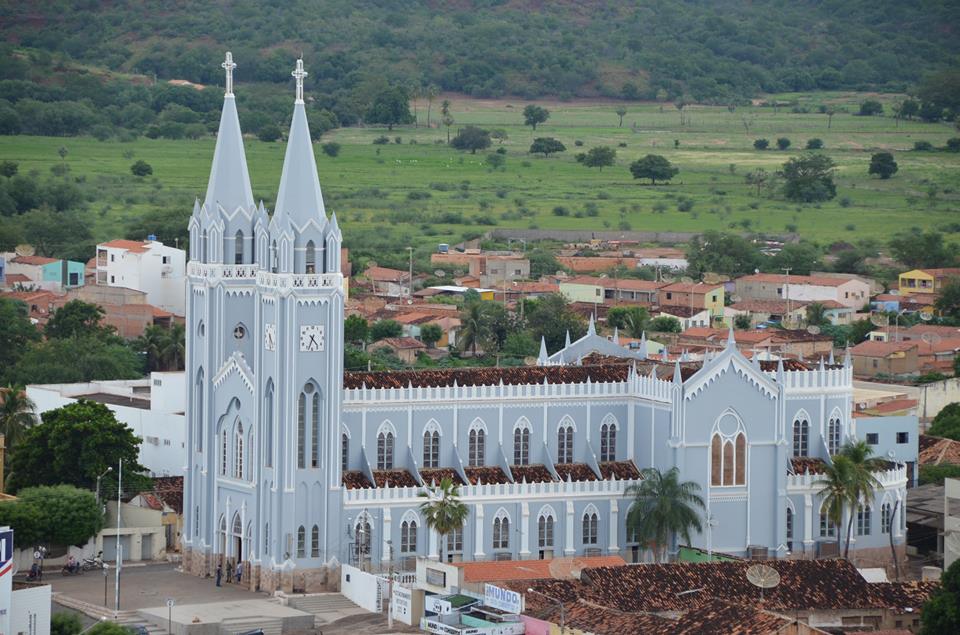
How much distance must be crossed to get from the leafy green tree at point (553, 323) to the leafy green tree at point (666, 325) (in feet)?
10.5

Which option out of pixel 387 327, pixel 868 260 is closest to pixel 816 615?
pixel 387 327

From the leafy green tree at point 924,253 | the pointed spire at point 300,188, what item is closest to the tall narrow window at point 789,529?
the pointed spire at point 300,188

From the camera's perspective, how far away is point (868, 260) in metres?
153

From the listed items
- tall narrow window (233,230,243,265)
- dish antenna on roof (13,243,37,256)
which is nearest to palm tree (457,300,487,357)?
dish antenna on roof (13,243,37,256)

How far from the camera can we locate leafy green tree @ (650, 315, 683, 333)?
111725 mm

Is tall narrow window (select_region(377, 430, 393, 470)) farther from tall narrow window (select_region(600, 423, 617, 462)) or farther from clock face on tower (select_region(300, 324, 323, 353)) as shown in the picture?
tall narrow window (select_region(600, 423, 617, 462))

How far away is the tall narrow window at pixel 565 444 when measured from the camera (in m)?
69.8

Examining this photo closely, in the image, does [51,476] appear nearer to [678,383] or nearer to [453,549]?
[453,549]

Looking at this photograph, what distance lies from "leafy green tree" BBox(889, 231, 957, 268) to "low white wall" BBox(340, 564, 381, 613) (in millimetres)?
90087

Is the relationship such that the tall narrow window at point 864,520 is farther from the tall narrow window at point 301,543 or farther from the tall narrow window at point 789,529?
the tall narrow window at point 301,543

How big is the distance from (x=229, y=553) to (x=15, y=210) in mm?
101093

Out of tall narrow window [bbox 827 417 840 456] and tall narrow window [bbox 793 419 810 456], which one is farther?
tall narrow window [bbox 827 417 840 456]

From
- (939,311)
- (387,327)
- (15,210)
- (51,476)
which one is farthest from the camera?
(15,210)

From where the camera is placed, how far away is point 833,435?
7100cm
